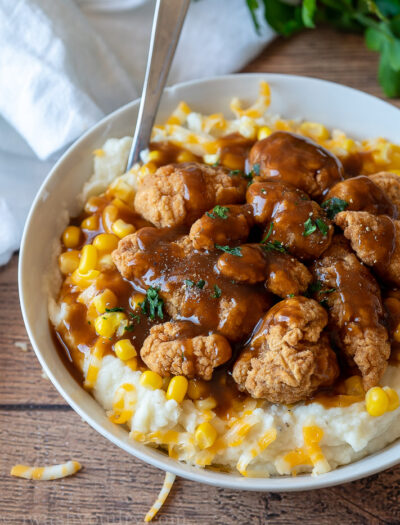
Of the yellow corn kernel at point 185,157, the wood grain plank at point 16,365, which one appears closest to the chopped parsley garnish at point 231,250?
the yellow corn kernel at point 185,157

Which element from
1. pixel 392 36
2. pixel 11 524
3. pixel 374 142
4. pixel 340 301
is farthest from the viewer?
pixel 392 36

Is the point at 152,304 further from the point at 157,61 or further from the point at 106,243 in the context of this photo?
the point at 157,61

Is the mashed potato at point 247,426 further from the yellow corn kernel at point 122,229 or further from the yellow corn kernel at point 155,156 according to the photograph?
the yellow corn kernel at point 155,156

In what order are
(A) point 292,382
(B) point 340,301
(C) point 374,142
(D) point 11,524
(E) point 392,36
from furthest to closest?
1. (E) point 392,36
2. (C) point 374,142
3. (D) point 11,524
4. (B) point 340,301
5. (A) point 292,382

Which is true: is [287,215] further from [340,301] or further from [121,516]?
[121,516]

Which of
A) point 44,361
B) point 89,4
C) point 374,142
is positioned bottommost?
point 374,142

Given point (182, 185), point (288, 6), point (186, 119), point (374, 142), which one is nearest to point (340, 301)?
point (182, 185)

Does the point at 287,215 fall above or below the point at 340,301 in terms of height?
above
